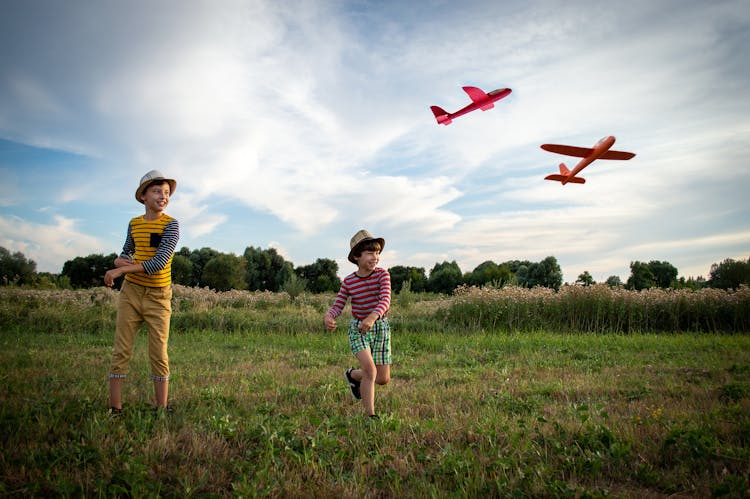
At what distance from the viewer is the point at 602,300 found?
13.6 m

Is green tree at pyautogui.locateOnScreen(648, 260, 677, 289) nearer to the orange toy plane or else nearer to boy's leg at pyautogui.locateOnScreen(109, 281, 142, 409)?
the orange toy plane

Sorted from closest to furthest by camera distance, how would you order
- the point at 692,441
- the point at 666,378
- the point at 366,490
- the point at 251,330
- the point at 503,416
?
the point at 366,490 → the point at 692,441 → the point at 503,416 → the point at 666,378 → the point at 251,330

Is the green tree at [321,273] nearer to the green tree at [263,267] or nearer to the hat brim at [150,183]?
the green tree at [263,267]

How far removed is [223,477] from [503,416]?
2.71 meters

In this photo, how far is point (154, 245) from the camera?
4848 mm

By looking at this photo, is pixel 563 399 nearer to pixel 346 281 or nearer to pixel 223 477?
pixel 346 281

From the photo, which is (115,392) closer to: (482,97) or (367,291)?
(367,291)

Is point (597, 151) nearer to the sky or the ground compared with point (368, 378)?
nearer to the sky

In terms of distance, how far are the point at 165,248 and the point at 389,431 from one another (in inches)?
113

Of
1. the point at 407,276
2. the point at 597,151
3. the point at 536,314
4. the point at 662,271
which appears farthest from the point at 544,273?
the point at 597,151

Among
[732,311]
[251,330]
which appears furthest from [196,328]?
[732,311]

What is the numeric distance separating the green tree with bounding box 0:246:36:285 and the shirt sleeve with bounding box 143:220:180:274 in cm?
2348

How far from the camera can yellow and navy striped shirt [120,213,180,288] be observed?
4.77m

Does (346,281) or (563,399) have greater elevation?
(346,281)
